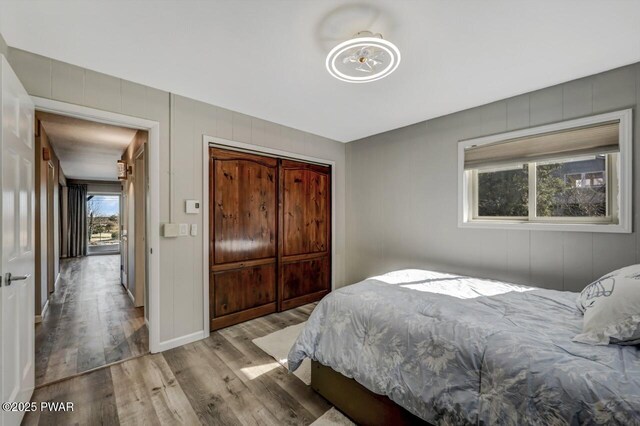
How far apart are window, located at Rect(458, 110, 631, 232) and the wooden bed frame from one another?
210 centimetres

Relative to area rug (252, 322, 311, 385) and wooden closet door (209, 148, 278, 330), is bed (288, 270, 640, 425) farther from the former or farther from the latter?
wooden closet door (209, 148, 278, 330)

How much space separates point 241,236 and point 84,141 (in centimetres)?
345

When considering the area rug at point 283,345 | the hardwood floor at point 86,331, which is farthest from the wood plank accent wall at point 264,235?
the hardwood floor at point 86,331

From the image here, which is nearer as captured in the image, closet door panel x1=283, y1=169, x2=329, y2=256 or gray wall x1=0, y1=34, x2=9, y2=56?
gray wall x1=0, y1=34, x2=9, y2=56

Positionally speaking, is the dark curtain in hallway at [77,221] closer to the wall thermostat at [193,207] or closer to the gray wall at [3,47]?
the wall thermostat at [193,207]

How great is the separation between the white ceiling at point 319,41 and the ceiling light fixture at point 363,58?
11cm

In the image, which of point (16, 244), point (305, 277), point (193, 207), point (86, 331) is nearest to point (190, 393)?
point (16, 244)

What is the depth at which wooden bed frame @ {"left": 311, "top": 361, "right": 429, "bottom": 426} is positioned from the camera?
1476 millimetres

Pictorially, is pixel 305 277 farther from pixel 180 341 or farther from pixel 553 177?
pixel 553 177

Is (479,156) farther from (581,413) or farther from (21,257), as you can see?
(21,257)

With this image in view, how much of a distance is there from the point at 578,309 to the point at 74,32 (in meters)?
3.59

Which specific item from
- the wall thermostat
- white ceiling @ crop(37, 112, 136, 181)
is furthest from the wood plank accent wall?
white ceiling @ crop(37, 112, 136, 181)

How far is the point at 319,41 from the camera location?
72.1 inches

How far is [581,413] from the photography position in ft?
3.12
